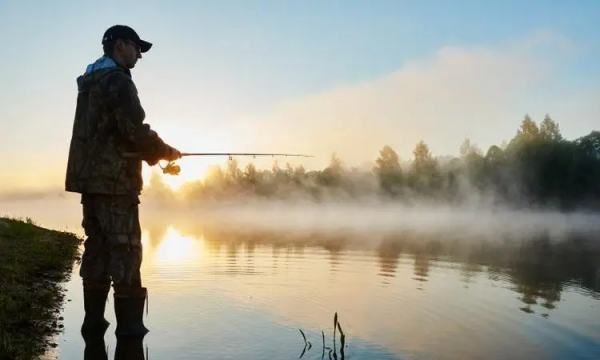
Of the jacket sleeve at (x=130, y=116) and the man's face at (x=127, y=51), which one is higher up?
the man's face at (x=127, y=51)

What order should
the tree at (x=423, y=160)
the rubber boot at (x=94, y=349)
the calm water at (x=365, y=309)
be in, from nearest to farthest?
the rubber boot at (x=94, y=349)
the calm water at (x=365, y=309)
the tree at (x=423, y=160)

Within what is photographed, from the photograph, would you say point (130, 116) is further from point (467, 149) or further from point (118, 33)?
point (467, 149)

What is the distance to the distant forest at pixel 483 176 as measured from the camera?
96.4 metres

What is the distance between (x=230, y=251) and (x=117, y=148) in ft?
45.9

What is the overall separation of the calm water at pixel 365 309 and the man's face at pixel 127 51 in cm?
372

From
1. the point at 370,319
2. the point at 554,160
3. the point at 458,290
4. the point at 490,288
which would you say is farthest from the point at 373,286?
the point at 554,160

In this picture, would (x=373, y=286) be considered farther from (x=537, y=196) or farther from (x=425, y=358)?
(x=537, y=196)

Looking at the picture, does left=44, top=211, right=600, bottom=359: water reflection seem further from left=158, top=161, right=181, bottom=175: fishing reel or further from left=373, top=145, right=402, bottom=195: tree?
left=373, top=145, right=402, bottom=195: tree

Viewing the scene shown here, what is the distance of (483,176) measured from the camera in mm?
112750

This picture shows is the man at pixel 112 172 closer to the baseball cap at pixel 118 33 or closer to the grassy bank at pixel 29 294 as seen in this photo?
the baseball cap at pixel 118 33

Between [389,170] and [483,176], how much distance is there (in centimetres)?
2395

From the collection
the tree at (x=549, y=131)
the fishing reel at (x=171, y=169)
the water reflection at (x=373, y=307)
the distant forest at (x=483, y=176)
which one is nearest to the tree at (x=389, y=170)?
the distant forest at (x=483, y=176)

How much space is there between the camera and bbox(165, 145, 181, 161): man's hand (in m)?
7.60

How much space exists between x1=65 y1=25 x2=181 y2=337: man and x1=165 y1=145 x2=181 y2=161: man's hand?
0.33ft
